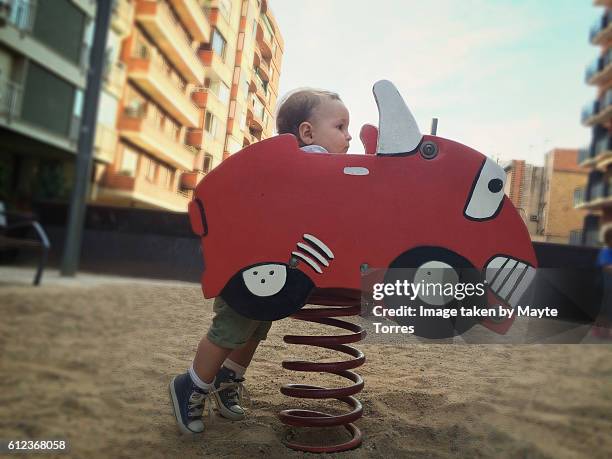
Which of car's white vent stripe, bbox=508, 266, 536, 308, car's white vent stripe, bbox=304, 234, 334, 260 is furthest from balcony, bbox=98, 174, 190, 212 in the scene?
car's white vent stripe, bbox=508, 266, 536, 308

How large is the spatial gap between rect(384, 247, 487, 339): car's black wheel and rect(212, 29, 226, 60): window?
0.71 meters

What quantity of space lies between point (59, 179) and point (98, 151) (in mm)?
90

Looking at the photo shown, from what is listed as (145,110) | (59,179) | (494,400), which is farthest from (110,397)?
(494,400)

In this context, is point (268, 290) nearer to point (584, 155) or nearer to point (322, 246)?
point (322, 246)

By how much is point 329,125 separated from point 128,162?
645mm

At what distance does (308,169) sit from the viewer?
3.31 ft

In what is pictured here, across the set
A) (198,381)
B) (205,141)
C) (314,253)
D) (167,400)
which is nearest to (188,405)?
(198,381)

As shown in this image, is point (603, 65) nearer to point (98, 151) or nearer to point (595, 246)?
point (595, 246)

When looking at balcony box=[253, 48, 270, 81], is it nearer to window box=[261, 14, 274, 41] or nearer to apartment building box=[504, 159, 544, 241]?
window box=[261, 14, 274, 41]

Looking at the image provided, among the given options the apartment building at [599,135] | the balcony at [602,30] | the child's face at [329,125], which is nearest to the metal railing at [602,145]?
the apartment building at [599,135]

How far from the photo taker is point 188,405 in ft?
4.21

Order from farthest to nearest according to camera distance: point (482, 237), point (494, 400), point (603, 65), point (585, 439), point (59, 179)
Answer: point (494, 400) → point (585, 439) → point (603, 65) → point (482, 237) → point (59, 179)

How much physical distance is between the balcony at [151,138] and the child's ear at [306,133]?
0.41 m

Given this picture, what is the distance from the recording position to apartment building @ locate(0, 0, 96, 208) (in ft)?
2.69
